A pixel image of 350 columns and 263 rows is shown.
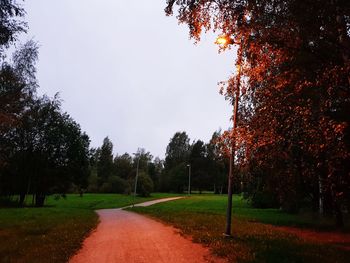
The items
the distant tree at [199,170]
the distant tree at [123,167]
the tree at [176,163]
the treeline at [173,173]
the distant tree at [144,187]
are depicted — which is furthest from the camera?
the distant tree at [123,167]

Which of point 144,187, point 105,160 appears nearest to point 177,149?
point 105,160

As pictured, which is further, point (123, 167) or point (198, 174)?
point (123, 167)

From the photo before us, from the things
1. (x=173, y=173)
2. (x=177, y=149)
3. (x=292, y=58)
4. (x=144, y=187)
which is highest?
(x=177, y=149)

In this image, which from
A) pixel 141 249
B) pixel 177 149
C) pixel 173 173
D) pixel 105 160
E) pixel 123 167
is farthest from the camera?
pixel 105 160

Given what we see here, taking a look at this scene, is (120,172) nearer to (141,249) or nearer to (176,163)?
(176,163)

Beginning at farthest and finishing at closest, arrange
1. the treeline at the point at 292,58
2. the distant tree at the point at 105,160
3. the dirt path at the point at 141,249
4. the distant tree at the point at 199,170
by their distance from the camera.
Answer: the distant tree at the point at 105,160 → the distant tree at the point at 199,170 → the dirt path at the point at 141,249 → the treeline at the point at 292,58

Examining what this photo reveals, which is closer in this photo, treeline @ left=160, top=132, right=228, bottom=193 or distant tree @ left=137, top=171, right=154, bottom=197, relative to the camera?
distant tree @ left=137, top=171, right=154, bottom=197

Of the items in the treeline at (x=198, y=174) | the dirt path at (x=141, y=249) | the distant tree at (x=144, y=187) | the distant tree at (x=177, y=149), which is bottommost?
the dirt path at (x=141, y=249)

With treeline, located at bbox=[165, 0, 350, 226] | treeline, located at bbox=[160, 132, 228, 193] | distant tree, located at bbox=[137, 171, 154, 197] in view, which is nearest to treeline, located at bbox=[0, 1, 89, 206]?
distant tree, located at bbox=[137, 171, 154, 197]

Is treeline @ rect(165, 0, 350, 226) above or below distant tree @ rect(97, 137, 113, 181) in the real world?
below

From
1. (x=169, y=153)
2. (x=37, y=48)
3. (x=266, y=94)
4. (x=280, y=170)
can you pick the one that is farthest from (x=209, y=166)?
(x=266, y=94)

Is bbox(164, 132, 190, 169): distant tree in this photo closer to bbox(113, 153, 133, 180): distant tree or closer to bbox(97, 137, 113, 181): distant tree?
bbox(113, 153, 133, 180): distant tree

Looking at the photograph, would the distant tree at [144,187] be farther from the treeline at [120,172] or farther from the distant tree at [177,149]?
the distant tree at [177,149]

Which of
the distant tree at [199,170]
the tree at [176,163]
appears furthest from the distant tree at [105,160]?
the distant tree at [199,170]
